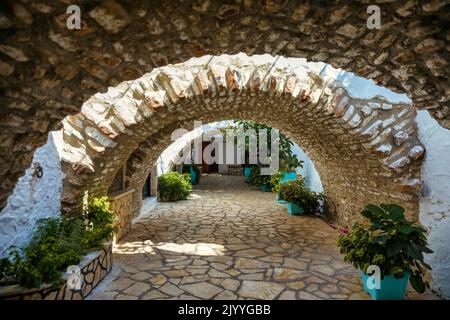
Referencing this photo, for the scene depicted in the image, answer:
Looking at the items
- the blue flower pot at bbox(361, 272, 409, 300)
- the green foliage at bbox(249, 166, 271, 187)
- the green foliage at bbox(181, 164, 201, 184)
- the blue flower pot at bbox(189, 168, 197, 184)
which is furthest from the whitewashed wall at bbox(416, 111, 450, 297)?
the green foliage at bbox(181, 164, 201, 184)

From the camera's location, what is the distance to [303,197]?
7516 mm

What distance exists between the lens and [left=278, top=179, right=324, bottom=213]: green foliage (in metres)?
7.48

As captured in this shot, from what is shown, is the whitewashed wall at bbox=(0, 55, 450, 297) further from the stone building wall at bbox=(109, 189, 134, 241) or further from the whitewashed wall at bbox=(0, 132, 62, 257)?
the stone building wall at bbox=(109, 189, 134, 241)

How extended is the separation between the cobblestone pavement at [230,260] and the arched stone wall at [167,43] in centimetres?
217

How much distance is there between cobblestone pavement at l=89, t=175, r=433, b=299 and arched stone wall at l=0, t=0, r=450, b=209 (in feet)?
7.13

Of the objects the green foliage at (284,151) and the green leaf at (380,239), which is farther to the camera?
the green foliage at (284,151)

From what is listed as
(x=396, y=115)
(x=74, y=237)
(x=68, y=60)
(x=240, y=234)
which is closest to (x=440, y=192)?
(x=396, y=115)

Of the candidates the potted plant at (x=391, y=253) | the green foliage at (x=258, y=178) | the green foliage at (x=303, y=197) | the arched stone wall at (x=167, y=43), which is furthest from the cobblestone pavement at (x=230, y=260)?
the green foliage at (x=258, y=178)

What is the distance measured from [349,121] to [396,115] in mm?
673

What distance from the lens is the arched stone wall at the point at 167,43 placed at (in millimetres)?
1414

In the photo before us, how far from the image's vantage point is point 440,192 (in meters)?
3.45

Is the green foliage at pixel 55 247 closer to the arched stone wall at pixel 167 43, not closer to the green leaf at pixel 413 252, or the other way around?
the arched stone wall at pixel 167 43

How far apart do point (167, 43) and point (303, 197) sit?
646 cm
